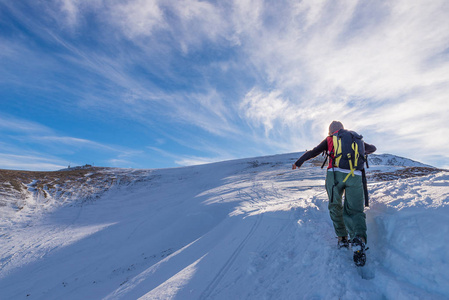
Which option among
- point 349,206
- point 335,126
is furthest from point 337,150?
point 349,206

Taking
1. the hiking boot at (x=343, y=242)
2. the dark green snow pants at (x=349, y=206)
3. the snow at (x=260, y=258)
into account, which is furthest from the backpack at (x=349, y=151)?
the hiking boot at (x=343, y=242)

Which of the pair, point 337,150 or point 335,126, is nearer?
point 337,150

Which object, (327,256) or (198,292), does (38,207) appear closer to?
(198,292)

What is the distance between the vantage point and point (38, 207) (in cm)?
1927

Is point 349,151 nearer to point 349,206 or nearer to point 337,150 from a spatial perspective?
point 337,150

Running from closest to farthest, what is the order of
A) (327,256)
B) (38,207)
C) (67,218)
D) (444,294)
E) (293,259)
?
(444,294) → (327,256) → (293,259) → (67,218) → (38,207)

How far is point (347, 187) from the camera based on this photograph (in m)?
3.82

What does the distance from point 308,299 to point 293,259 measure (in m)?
1.06

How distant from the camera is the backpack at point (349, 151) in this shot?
3818 millimetres

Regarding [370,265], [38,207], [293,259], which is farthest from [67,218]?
[370,265]

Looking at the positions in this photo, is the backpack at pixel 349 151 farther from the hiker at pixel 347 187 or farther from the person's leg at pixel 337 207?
the person's leg at pixel 337 207

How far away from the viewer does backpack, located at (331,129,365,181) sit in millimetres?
3818

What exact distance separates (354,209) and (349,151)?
3.29 ft

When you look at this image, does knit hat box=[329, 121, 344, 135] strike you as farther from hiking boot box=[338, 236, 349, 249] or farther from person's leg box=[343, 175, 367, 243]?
hiking boot box=[338, 236, 349, 249]
